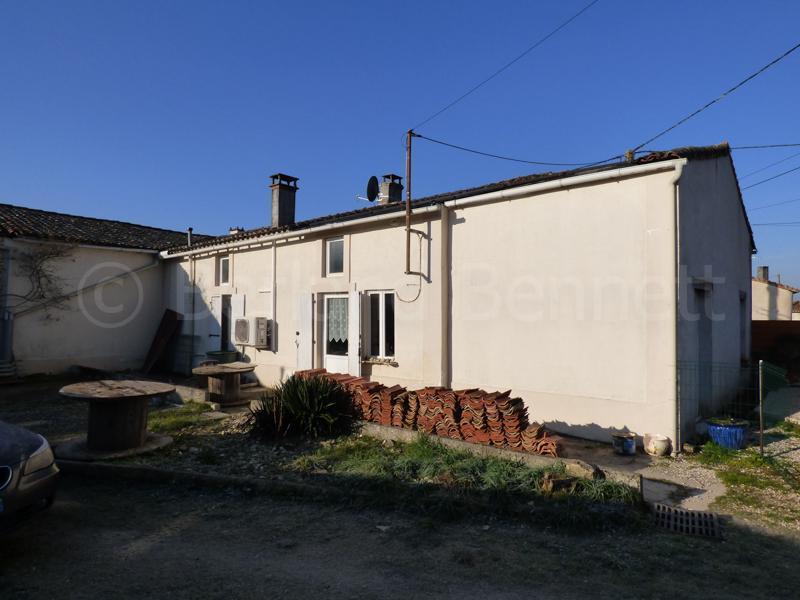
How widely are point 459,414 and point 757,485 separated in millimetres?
3602

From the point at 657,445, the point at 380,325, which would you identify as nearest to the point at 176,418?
the point at 380,325

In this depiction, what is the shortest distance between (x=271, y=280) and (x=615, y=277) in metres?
8.32

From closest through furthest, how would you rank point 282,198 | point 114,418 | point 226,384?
1. point 114,418
2. point 226,384
3. point 282,198

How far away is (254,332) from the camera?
41.2 feet

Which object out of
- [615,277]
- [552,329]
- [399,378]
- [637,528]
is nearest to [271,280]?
[399,378]

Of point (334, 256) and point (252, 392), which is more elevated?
point (334, 256)

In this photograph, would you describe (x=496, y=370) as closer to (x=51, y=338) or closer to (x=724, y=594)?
(x=724, y=594)

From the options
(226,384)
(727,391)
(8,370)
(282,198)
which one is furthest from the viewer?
(282,198)

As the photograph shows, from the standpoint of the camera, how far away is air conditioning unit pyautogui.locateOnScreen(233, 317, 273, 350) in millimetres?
12344

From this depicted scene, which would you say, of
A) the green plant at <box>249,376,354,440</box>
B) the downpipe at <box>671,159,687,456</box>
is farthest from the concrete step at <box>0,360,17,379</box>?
the downpipe at <box>671,159,687,456</box>

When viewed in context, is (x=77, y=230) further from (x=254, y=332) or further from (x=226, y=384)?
(x=226, y=384)

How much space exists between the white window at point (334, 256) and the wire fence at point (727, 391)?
707cm

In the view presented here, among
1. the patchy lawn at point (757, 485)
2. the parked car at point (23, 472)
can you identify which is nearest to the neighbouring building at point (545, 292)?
the patchy lawn at point (757, 485)

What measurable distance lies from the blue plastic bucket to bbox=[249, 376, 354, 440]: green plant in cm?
540
